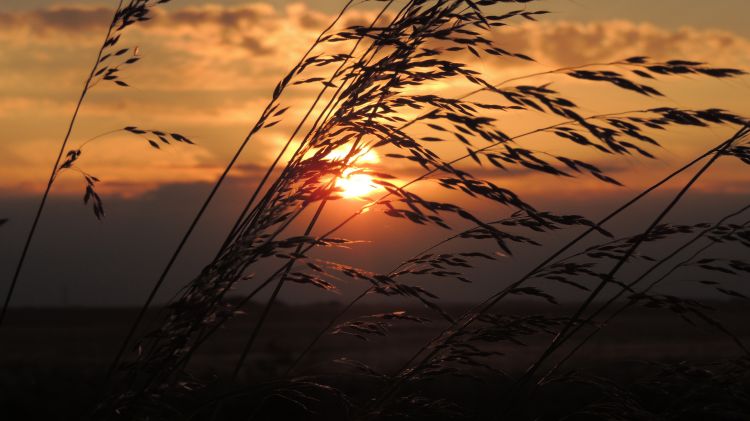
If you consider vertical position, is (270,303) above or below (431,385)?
above

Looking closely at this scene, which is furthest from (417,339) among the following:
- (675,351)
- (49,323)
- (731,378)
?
(731,378)

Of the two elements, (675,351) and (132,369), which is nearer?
(132,369)

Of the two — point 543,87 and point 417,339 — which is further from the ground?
point 543,87

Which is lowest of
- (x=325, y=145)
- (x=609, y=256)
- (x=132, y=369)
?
(x=132, y=369)

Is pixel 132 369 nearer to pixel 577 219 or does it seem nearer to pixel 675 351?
pixel 577 219

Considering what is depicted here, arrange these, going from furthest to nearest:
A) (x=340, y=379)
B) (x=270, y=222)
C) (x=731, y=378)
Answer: (x=340, y=379)
(x=731, y=378)
(x=270, y=222)

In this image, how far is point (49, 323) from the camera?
25.8 metres

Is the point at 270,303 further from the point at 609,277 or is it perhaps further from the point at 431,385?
the point at 431,385

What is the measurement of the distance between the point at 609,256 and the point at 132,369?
115 centimetres

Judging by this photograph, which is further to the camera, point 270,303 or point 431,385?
point 431,385

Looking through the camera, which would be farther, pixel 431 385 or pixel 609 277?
pixel 431 385

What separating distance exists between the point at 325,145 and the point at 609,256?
2.44 ft

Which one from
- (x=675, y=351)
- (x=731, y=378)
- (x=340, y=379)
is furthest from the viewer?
(x=675, y=351)

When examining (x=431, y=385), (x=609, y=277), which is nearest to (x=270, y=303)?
(x=609, y=277)
